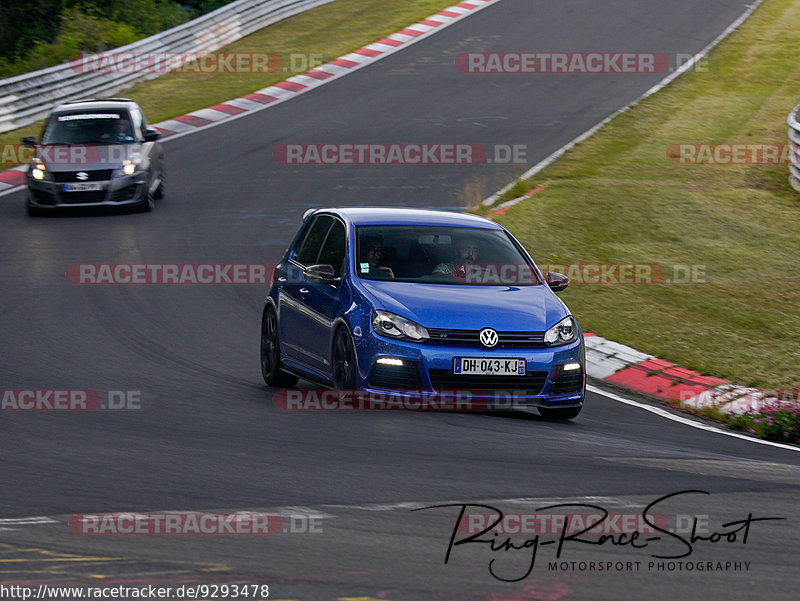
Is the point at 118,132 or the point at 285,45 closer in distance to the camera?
the point at 118,132

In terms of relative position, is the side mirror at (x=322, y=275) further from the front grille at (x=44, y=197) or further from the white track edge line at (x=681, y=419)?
the front grille at (x=44, y=197)

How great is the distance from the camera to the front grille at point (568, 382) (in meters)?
9.60

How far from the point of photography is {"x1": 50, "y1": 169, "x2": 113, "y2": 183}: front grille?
21.2m

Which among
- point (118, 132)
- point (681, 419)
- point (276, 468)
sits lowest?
point (118, 132)

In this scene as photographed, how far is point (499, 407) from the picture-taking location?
9.54 m

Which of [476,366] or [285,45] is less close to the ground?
[476,366]

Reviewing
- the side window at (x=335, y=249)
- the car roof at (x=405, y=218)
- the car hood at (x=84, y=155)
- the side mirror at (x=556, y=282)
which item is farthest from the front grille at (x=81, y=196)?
the side mirror at (x=556, y=282)

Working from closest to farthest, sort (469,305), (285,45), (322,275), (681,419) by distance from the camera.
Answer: (469,305), (322,275), (681,419), (285,45)

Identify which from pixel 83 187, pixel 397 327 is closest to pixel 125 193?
pixel 83 187

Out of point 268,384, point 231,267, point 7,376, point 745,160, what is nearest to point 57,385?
point 7,376

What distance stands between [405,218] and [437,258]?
61 centimetres

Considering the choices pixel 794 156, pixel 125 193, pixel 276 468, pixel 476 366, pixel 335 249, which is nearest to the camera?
pixel 276 468

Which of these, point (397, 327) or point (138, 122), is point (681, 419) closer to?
point (397, 327)

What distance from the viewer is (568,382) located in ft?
31.8
